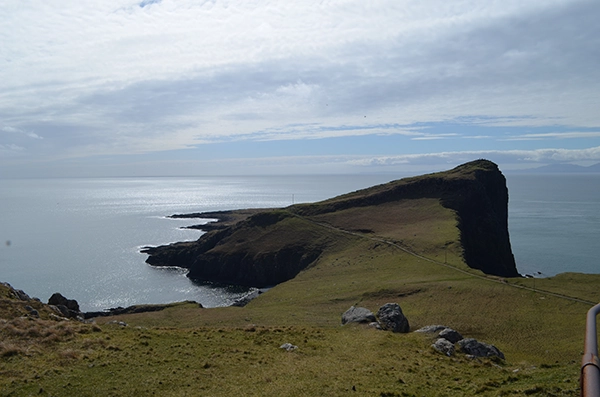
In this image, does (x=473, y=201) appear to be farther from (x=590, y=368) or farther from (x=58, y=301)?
(x=590, y=368)

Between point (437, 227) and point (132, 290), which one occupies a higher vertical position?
point (437, 227)

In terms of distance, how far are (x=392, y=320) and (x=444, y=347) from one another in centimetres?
899

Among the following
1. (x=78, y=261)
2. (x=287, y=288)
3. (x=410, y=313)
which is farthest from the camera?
(x=78, y=261)

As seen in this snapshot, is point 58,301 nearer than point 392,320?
No

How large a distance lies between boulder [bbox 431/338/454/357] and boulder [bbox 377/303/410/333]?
24.6 feet

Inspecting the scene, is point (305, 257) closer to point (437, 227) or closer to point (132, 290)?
point (437, 227)

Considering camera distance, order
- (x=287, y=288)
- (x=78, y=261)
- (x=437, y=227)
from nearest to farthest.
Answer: (x=287, y=288)
(x=437, y=227)
(x=78, y=261)

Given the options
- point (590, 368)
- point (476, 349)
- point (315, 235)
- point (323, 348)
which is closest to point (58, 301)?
point (323, 348)

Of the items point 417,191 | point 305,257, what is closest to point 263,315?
point 305,257

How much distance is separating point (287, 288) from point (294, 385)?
63.7 metres

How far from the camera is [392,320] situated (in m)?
43.1

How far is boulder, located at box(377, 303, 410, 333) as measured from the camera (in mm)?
42594

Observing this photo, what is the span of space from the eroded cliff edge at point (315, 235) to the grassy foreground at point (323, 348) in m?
48.9

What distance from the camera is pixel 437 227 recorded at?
113 meters
